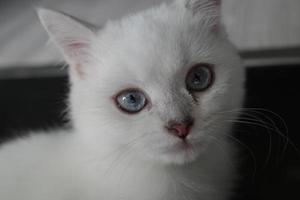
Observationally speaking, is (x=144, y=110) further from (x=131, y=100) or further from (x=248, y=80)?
(x=248, y=80)

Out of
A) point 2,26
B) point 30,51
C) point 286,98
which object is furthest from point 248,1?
point 2,26

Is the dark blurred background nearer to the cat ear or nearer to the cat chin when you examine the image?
the cat chin

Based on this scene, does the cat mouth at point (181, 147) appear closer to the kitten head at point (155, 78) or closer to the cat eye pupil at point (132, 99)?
the kitten head at point (155, 78)

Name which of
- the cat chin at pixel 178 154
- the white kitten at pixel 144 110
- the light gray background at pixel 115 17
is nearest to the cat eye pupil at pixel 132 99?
the white kitten at pixel 144 110

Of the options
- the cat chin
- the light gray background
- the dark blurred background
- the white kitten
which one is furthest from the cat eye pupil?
the light gray background

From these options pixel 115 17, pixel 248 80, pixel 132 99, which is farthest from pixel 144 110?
pixel 115 17

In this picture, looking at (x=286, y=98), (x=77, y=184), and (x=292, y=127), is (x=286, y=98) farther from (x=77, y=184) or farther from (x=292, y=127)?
(x=77, y=184)
